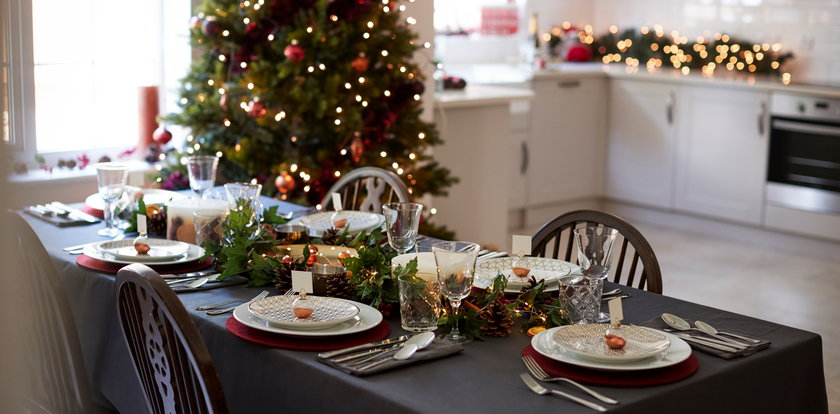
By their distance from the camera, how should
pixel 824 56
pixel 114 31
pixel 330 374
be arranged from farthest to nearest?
pixel 824 56
pixel 114 31
pixel 330 374

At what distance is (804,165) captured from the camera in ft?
16.6

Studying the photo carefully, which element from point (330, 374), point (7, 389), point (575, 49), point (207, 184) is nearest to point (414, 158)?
point (207, 184)

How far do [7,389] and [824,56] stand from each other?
5687 millimetres

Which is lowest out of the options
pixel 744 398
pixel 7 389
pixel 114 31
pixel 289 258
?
pixel 744 398

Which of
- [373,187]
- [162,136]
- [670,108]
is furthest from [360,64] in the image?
[670,108]

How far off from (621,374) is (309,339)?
1.73ft

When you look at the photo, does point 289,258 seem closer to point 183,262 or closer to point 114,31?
point 183,262

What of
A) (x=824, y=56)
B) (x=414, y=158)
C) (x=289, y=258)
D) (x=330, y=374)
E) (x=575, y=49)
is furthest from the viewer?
(x=575, y=49)

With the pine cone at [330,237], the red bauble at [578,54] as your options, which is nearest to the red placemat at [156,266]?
the pine cone at [330,237]

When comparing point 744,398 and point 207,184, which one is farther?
point 207,184

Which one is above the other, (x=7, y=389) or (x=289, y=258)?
(x=7, y=389)

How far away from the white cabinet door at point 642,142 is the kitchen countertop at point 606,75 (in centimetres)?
7

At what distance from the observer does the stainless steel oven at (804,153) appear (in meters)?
4.89

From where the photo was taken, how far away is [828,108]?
483 cm
